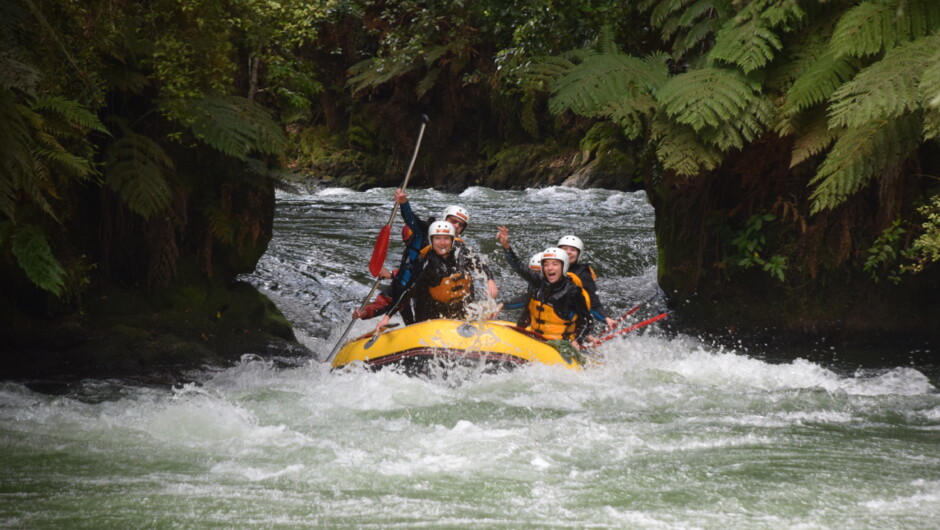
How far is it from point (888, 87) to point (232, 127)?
4219mm

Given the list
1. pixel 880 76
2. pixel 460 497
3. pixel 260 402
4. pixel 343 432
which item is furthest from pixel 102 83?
pixel 880 76

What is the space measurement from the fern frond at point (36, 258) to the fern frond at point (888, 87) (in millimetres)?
4745

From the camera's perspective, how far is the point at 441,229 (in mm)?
7086

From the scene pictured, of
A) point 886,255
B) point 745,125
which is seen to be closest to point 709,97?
point 745,125

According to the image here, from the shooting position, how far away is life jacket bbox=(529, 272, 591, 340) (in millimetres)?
7102

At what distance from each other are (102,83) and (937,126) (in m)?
4.98

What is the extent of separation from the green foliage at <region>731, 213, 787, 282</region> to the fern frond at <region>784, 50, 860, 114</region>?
169 cm

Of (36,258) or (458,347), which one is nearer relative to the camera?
(36,258)

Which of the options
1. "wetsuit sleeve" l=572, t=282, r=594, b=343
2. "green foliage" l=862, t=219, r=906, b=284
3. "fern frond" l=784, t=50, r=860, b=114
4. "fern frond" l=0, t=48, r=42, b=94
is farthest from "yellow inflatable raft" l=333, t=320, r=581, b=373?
"fern frond" l=0, t=48, r=42, b=94

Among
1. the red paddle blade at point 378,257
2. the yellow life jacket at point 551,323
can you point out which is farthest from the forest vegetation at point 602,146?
the yellow life jacket at point 551,323

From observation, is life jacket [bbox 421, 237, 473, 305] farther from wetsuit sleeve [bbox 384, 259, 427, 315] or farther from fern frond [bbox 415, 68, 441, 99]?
fern frond [bbox 415, 68, 441, 99]

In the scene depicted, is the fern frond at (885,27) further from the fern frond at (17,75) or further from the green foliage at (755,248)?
the fern frond at (17,75)

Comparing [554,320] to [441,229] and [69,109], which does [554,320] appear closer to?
[441,229]

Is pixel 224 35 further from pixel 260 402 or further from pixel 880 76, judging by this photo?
pixel 880 76
